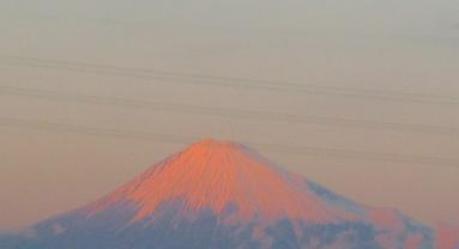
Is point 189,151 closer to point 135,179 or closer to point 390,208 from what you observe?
point 135,179

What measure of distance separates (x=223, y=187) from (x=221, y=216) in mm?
321

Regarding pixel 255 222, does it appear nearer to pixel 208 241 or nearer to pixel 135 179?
pixel 208 241

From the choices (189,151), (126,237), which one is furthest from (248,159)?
(126,237)

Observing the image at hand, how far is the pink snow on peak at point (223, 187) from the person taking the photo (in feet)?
35.7

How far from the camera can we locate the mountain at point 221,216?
430 inches

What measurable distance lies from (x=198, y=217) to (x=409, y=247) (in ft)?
6.08

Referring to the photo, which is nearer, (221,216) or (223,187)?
(221,216)

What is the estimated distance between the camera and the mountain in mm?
10922

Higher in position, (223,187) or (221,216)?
(223,187)

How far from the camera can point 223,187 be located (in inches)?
455

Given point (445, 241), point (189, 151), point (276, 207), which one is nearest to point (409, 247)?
point (445, 241)

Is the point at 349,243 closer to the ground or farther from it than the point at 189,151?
closer to the ground

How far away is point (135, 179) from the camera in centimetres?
1078

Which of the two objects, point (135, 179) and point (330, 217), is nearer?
point (135, 179)
